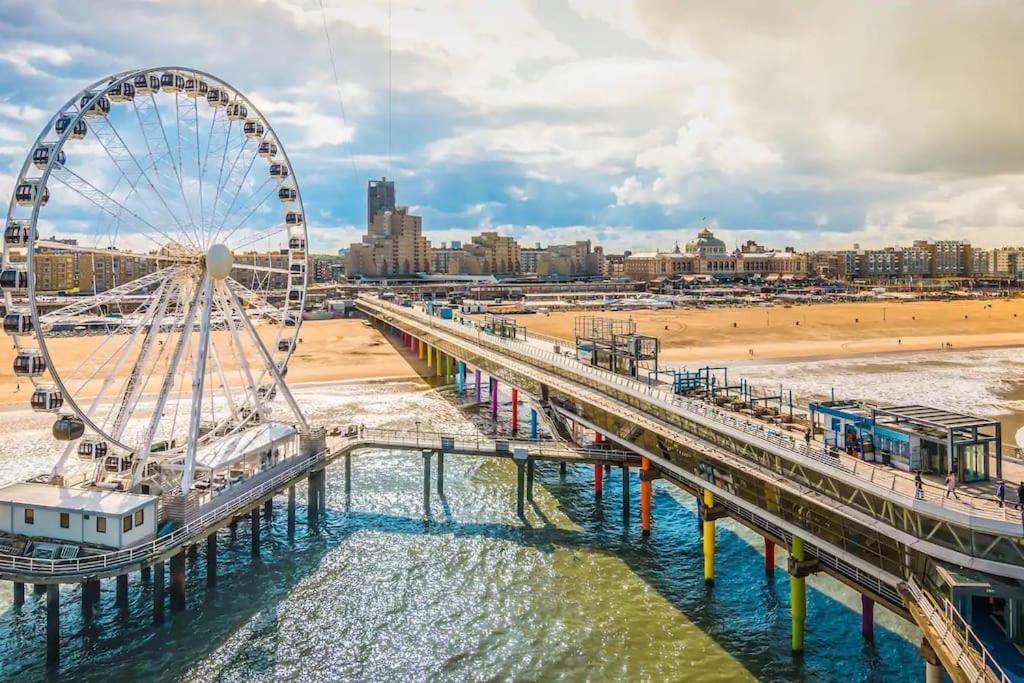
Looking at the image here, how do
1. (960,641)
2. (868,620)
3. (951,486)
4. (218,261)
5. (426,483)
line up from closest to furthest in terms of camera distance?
(960,641), (951,486), (868,620), (218,261), (426,483)

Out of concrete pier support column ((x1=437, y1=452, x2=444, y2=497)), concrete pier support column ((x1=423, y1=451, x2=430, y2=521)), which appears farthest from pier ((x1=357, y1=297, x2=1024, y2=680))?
concrete pier support column ((x1=423, y1=451, x2=430, y2=521))

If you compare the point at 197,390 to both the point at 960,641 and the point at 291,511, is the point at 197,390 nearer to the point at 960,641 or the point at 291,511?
the point at 291,511

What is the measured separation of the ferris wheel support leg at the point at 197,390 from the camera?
80.5ft

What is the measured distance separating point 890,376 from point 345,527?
179 feet

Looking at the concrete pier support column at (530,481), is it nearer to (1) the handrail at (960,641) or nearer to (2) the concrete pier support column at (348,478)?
(2) the concrete pier support column at (348,478)

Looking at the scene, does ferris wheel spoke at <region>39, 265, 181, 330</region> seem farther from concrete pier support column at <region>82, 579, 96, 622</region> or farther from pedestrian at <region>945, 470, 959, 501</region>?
pedestrian at <region>945, 470, 959, 501</region>

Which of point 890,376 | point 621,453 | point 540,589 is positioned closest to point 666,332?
point 890,376

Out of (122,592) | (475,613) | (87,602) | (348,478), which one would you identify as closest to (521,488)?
(475,613)

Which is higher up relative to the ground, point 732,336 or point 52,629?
point 732,336

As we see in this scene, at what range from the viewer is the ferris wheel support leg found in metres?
24.5

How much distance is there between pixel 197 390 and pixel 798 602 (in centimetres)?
2112

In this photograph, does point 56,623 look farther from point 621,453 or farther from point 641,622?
point 621,453

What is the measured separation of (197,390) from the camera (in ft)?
85.3

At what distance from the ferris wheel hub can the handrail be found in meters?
25.0
